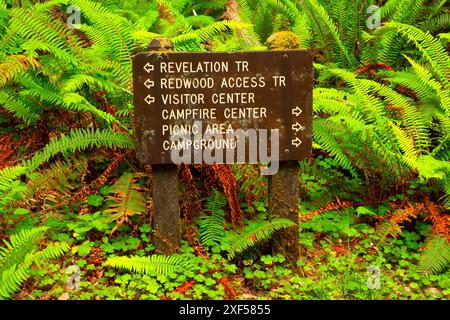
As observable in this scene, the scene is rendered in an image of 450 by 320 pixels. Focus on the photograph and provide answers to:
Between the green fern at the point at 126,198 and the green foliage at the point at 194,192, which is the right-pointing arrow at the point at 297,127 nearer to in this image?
the green foliage at the point at 194,192

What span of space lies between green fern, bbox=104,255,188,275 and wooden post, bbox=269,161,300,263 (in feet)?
2.43

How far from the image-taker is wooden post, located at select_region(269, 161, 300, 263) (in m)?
4.34

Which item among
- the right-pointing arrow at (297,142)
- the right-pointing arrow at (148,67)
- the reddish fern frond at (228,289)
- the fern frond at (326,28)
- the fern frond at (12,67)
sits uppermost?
the fern frond at (326,28)

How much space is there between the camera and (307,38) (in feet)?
21.3

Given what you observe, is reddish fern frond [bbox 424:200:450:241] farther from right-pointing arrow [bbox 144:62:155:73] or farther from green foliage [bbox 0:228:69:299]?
green foliage [bbox 0:228:69:299]

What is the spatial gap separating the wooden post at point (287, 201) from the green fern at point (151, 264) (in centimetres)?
74

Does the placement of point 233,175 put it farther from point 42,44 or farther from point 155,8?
point 155,8

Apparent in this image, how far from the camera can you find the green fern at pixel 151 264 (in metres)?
4.03

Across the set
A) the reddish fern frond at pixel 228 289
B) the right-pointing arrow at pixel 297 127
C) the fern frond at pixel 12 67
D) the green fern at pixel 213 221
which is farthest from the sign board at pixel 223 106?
the fern frond at pixel 12 67

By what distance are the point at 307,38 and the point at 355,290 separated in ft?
10.6

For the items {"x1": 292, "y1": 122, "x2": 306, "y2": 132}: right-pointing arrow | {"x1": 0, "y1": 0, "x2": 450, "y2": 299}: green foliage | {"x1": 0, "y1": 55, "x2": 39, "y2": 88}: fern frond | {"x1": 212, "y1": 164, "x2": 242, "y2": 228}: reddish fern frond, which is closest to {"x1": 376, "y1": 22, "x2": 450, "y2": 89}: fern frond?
{"x1": 0, "y1": 0, "x2": 450, "y2": 299}: green foliage

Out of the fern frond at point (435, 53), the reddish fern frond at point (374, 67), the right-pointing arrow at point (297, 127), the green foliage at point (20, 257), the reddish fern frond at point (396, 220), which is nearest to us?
the green foliage at point (20, 257)

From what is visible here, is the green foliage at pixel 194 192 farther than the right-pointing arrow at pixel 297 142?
No

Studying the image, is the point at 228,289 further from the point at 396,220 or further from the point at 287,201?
the point at 396,220
